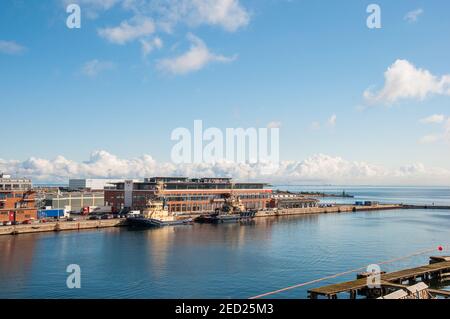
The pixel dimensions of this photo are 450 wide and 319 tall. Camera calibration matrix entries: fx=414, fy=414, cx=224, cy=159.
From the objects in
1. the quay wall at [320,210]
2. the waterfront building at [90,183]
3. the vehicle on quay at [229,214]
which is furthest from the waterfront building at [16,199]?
the waterfront building at [90,183]

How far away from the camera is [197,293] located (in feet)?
84.2

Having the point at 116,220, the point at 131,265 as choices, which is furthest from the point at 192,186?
the point at 131,265

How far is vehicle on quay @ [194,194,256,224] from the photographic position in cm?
7489

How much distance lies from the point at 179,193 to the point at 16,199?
99.6 ft

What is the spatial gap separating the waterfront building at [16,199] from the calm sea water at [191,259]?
24.0 ft

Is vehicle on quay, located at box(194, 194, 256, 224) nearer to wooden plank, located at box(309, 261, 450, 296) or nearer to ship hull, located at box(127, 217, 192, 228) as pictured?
ship hull, located at box(127, 217, 192, 228)

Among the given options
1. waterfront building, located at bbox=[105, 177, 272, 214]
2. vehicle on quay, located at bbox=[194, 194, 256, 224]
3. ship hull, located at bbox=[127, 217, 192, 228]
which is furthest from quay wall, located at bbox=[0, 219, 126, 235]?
vehicle on quay, located at bbox=[194, 194, 256, 224]

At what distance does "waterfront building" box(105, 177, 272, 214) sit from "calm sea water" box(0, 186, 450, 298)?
16081 millimetres

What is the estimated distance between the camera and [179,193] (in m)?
79.6

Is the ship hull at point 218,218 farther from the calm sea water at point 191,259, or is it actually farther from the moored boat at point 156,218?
the calm sea water at point 191,259

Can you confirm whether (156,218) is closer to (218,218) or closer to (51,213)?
(218,218)

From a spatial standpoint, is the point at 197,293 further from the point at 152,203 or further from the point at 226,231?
the point at 152,203

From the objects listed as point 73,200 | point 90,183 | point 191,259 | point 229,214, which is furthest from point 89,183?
point 191,259
